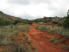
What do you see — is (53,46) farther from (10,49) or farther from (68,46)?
(10,49)

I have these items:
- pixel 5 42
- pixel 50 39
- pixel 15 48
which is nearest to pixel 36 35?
pixel 50 39

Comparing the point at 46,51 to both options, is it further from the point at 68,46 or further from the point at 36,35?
the point at 36,35

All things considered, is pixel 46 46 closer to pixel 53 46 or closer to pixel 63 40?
pixel 53 46

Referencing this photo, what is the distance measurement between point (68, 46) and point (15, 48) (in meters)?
3.54

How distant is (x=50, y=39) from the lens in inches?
431

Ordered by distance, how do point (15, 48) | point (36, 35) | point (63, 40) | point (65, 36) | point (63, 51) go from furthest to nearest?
1. point (36, 35)
2. point (65, 36)
3. point (63, 40)
4. point (63, 51)
5. point (15, 48)

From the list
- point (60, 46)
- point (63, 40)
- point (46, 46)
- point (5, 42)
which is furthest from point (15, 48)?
point (63, 40)

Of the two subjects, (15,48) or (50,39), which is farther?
(50,39)

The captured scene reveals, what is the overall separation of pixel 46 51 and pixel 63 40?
84.4 inches

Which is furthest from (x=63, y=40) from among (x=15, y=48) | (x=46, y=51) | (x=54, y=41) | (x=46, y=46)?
(x=15, y=48)

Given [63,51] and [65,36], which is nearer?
[63,51]

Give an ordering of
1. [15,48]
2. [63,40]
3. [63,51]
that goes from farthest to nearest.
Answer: [63,40], [63,51], [15,48]

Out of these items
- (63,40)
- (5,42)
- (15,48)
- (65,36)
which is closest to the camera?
(15,48)

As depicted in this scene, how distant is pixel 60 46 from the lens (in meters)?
9.55
